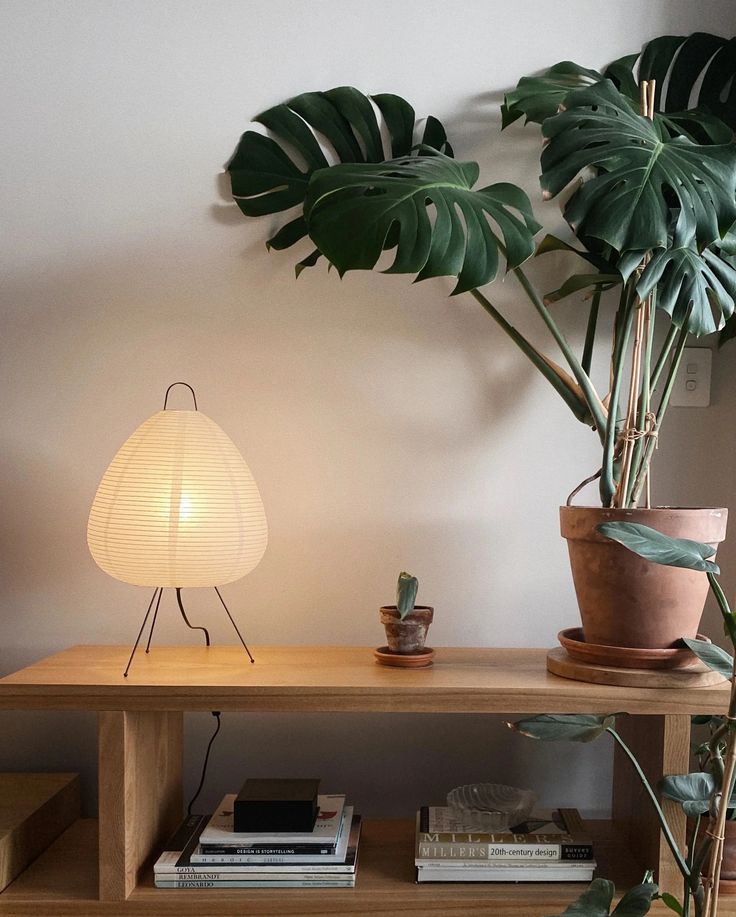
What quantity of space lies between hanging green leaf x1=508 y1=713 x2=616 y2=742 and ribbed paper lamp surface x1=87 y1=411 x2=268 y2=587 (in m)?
0.56

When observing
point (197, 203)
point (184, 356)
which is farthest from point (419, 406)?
point (197, 203)

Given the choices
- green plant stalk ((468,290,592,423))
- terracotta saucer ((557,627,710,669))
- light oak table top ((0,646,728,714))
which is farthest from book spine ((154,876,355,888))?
green plant stalk ((468,290,592,423))

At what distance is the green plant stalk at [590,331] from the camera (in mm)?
1650

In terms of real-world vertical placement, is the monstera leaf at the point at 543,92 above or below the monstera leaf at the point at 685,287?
above

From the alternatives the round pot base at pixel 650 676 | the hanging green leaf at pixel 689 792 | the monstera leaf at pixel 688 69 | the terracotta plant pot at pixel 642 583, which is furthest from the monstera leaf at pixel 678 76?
the hanging green leaf at pixel 689 792

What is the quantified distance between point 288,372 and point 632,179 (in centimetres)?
76

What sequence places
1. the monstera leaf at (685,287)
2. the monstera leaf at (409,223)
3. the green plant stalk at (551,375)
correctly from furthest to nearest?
the green plant stalk at (551,375), the monstera leaf at (685,287), the monstera leaf at (409,223)

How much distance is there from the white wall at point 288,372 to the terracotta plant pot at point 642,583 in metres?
0.38

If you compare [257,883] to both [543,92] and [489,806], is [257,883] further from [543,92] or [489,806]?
[543,92]

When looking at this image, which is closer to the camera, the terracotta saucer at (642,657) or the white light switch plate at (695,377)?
the terracotta saucer at (642,657)

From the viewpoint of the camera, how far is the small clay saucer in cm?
145

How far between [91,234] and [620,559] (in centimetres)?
116

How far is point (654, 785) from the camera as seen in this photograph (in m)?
1.35

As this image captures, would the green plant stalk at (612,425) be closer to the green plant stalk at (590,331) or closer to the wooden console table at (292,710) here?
the green plant stalk at (590,331)
